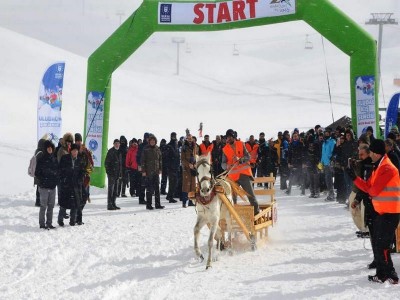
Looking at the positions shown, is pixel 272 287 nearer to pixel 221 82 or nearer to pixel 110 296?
pixel 110 296

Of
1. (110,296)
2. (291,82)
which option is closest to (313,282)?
(110,296)

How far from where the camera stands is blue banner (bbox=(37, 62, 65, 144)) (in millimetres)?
14508

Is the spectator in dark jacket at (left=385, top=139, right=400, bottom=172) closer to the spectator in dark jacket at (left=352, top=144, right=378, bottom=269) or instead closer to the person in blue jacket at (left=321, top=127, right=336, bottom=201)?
the spectator in dark jacket at (left=352, top=144, right=378, bottom=269)

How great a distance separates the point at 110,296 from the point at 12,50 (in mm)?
52919

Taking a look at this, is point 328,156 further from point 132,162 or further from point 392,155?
point 392,155

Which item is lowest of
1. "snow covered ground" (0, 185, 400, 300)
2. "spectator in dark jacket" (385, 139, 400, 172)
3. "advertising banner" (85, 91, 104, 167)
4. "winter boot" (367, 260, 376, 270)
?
"snow covered ground" (0, 185, 400, 300)

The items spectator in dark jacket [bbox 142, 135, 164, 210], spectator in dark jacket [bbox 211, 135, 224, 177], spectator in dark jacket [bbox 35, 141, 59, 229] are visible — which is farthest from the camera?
spectator in dark jacket [bbox 211, 135, 224, 177]

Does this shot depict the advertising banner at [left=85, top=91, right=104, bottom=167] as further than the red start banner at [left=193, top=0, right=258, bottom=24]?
Yes

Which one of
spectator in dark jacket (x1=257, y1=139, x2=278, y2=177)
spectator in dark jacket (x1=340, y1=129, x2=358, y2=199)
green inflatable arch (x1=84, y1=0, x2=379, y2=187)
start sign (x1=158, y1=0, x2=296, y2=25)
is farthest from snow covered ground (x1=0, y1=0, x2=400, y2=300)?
start sign (x1=158, y1=0, x2=296, y2=25)

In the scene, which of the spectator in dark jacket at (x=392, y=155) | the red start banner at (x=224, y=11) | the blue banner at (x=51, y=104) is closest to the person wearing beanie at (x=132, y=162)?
the blue banner at (x=51, y=104)

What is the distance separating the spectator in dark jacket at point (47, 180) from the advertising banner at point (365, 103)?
8047mm

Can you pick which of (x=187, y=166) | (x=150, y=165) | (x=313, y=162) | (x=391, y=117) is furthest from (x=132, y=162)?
(x=391, y=117)

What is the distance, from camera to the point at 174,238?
9.02m

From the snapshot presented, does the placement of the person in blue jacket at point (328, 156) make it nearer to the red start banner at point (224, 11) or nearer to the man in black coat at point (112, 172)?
the red start banner at point (224, 11)
